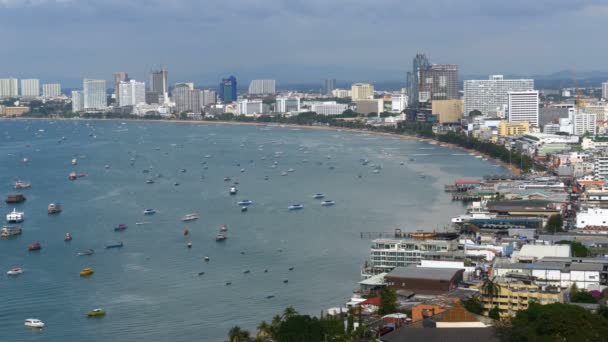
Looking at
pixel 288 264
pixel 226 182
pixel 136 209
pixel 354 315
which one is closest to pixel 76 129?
pixel 226 182

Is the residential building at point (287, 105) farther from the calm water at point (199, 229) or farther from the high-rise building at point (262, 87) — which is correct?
the high-rise building at point (262, 87)

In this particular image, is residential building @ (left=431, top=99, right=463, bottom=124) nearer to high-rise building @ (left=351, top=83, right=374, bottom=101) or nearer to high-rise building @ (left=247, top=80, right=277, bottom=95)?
high-rise building @ (left=351, top=83, right=374, bottom=101)

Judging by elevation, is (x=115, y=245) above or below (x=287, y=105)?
below

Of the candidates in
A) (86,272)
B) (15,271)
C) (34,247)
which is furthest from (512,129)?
(15,271)

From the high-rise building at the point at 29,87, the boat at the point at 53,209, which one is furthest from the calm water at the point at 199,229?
the high-rise building at the point at 29,87

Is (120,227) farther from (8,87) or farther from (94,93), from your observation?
(8,87)

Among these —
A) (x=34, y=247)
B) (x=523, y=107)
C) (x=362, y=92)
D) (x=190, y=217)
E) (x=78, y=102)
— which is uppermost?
(x=362, y=92)

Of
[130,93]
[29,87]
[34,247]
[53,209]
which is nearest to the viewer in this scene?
[34,247]
